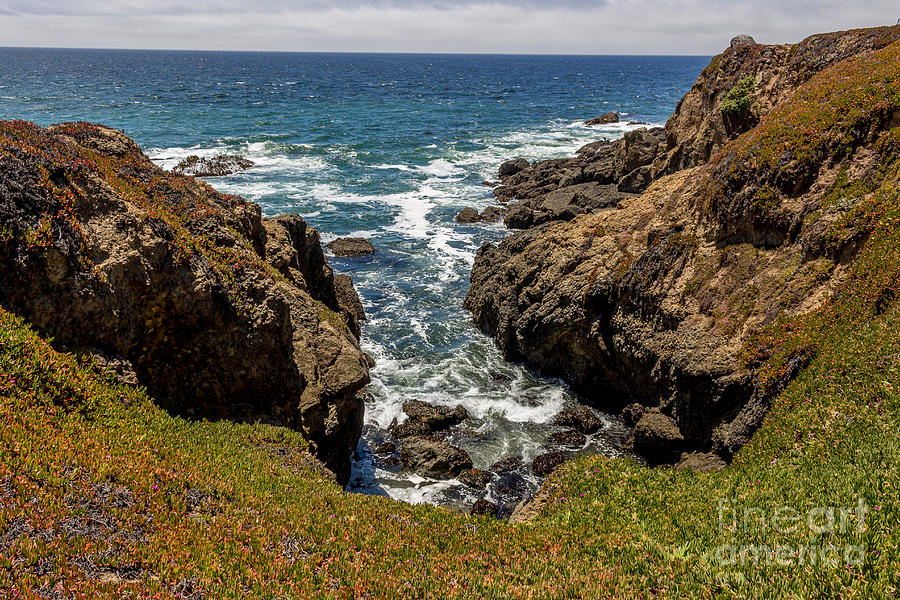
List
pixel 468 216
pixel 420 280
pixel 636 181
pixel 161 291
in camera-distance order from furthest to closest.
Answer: pixel 468 216 → pixel 636 181 → pixel 420 280 → pixel 161 291

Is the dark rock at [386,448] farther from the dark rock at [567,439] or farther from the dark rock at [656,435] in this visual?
the dark rock at [656,435]

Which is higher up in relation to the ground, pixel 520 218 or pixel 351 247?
pixel 520 218

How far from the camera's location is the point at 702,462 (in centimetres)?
1938

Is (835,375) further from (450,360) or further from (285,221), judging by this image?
(285,221)

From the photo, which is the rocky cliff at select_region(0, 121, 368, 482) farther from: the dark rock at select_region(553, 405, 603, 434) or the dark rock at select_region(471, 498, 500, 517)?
the dark rock at select_region(553, 405, 603, 434)

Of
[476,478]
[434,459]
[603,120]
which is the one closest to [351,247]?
[434,459]

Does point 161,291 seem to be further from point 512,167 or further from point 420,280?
point 512,167

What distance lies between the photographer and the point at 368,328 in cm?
3747

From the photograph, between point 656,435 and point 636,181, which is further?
point 636,181

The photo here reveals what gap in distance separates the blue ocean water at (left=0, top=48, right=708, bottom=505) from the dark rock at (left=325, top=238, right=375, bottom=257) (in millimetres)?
1430

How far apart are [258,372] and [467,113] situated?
134m

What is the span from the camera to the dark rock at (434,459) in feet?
77.0

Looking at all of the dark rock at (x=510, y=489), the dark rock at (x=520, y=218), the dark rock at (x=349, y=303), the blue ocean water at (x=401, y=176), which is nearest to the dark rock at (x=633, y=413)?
the blue ocean water at (x=401, y=176)

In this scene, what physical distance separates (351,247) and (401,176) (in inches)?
1235
